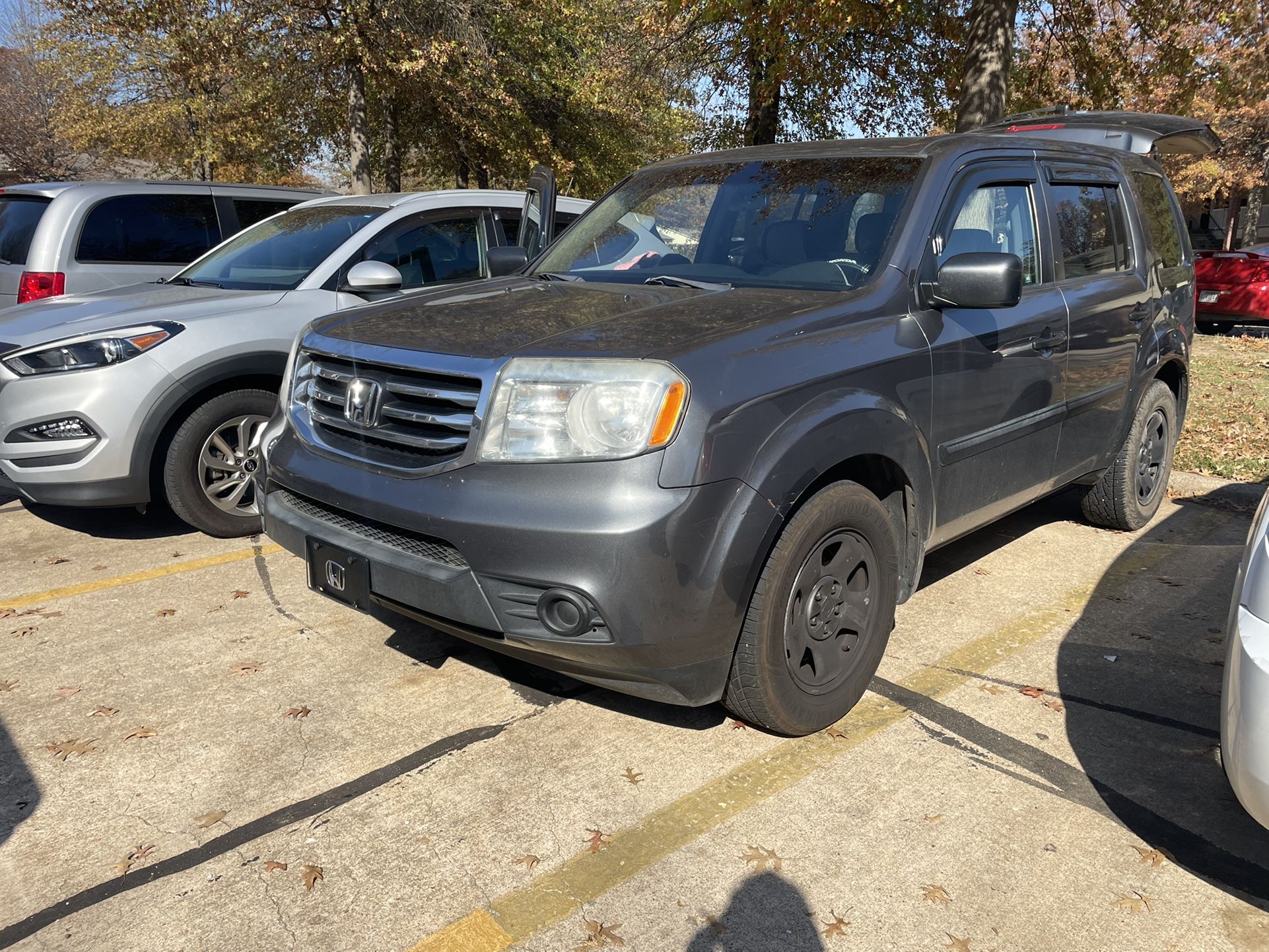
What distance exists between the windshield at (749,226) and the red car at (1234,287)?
12.8 m

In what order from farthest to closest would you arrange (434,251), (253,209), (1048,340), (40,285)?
(253,209) < (40,285) < (434,251) < (1048,340)

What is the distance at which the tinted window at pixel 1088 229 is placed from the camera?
455 centimetres

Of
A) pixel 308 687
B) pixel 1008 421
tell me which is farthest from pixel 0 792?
pixel 1008 421

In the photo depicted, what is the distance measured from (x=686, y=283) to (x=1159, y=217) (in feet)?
10.7

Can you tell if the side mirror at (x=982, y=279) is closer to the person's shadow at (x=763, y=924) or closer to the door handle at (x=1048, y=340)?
the door handle at (x=1048, y=340)

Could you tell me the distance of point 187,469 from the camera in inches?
202

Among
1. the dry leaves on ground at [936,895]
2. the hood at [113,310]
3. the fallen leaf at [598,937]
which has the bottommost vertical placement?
the dry leaves on ground at [936,895]

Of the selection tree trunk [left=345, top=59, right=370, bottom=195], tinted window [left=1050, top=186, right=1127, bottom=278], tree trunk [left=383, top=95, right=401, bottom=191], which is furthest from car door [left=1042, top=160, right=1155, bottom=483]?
tree trunk [left=383, top=95, right=401, bottom=191]

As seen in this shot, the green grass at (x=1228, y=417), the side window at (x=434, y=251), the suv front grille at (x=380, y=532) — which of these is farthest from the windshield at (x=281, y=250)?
the green grass at (x=1228, y=417)

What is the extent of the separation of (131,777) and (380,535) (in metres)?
1.08

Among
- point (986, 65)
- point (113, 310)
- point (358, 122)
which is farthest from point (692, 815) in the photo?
point (358, 122)

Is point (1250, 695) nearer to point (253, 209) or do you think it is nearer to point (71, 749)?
point (71, 749)

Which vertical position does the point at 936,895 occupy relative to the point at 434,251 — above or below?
below

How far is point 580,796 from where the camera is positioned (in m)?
3.05
